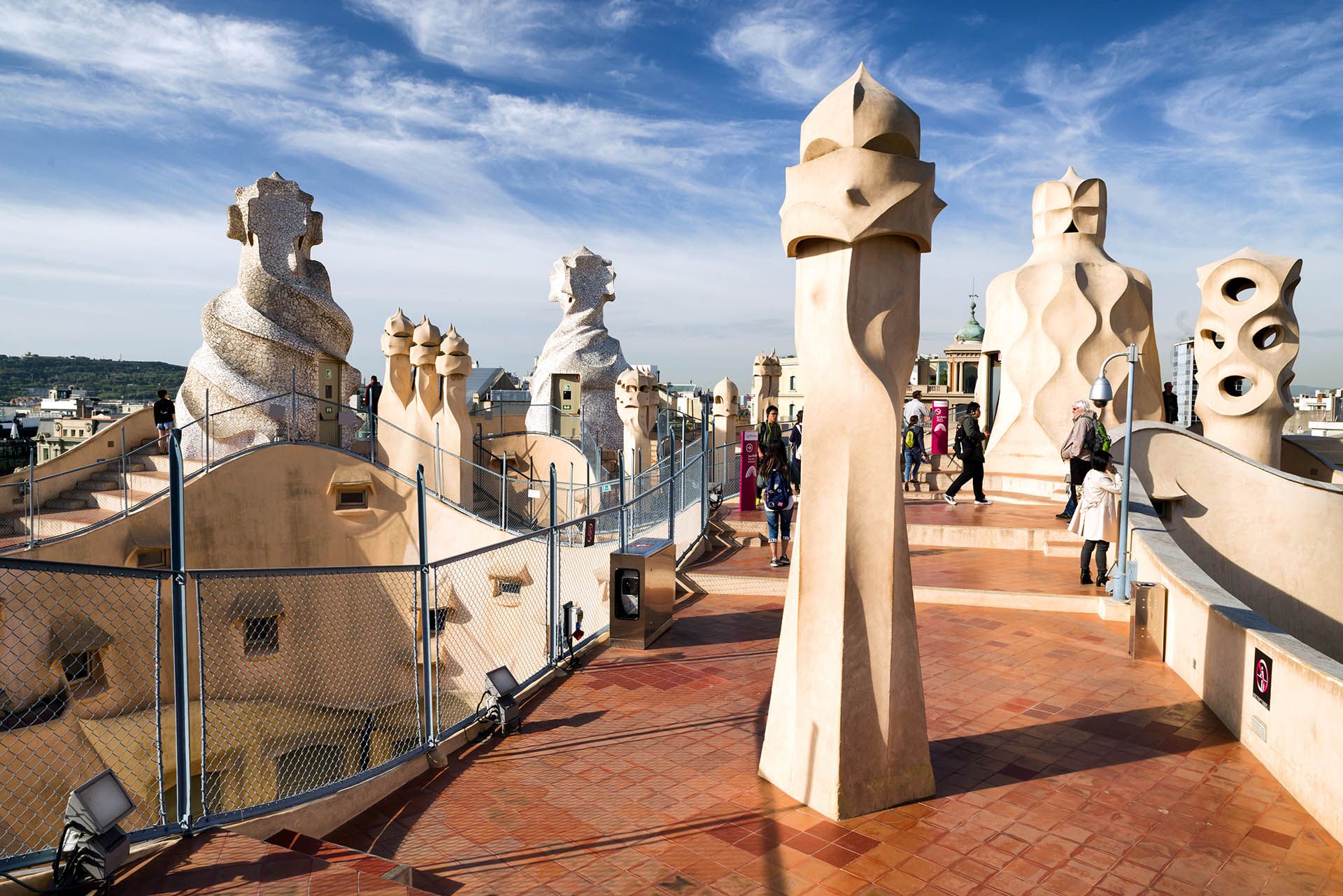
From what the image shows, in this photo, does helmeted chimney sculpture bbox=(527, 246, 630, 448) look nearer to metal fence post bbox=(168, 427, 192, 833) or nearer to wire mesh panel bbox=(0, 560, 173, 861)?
wire mesh panel bbox=(0, 560, 173, 861)

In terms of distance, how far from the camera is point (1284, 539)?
40.8 ft

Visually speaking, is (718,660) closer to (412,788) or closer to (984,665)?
(984,665)

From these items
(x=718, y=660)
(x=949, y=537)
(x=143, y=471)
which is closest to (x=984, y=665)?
(x=718, y=660)

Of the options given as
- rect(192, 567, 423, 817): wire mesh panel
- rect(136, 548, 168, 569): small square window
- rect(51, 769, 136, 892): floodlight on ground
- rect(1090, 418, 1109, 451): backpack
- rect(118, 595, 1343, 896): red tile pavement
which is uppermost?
rect(1090, 418, 1109, 451): backpack

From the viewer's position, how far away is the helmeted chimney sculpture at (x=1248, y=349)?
17.0 m

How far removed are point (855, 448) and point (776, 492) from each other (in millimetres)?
5669

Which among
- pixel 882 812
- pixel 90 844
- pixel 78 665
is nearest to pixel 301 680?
pixel 78 665

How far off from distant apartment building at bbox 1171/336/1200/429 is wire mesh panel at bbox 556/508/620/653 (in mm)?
23112

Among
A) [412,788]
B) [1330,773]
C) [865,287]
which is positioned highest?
[865,287]

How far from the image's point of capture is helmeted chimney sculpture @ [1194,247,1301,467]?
16969 millimetres

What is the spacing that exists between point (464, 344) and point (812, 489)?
1457cm

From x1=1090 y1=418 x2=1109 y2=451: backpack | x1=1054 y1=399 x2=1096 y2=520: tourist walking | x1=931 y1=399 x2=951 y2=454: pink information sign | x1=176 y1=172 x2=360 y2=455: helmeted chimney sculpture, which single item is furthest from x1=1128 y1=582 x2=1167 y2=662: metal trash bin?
x1=176 y1=172 x2=360 y2=455: helmeted chimney sculpture

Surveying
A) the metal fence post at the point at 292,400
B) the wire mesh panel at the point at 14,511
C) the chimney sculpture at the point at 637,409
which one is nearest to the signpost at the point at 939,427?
the chimney sculpture at the point at 637,409

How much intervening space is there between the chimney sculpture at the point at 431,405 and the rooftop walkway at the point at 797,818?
11.8 meters
